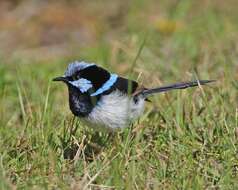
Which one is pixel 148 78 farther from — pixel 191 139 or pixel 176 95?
pixel 191 139

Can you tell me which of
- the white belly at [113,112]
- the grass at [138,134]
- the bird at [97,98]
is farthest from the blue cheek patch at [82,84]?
the grass at [138,134]

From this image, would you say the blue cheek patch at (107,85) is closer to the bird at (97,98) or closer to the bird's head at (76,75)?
the bird at (97,98)

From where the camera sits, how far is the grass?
402cm

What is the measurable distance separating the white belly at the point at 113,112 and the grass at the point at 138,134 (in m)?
0.09

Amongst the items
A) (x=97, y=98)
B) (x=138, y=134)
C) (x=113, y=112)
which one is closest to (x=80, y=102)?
(x=97, y=98)

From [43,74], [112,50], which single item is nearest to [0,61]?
[43,74]

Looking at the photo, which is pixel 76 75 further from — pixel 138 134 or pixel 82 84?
pixel 138 134

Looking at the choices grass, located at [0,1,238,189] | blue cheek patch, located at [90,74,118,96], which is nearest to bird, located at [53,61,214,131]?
blue cheek patch, located at [90,74,118,96]

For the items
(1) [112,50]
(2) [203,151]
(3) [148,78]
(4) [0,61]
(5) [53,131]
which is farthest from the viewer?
(1) [112,50]

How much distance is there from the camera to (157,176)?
162 inches

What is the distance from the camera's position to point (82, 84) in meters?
4.63

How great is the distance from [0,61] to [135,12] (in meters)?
2.47

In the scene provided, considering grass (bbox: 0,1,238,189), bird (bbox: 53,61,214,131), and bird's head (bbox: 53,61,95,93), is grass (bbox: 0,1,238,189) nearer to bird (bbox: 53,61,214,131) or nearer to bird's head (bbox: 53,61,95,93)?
bird (bbox: 53,61,214,131)

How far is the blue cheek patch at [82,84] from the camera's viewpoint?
4.60m
